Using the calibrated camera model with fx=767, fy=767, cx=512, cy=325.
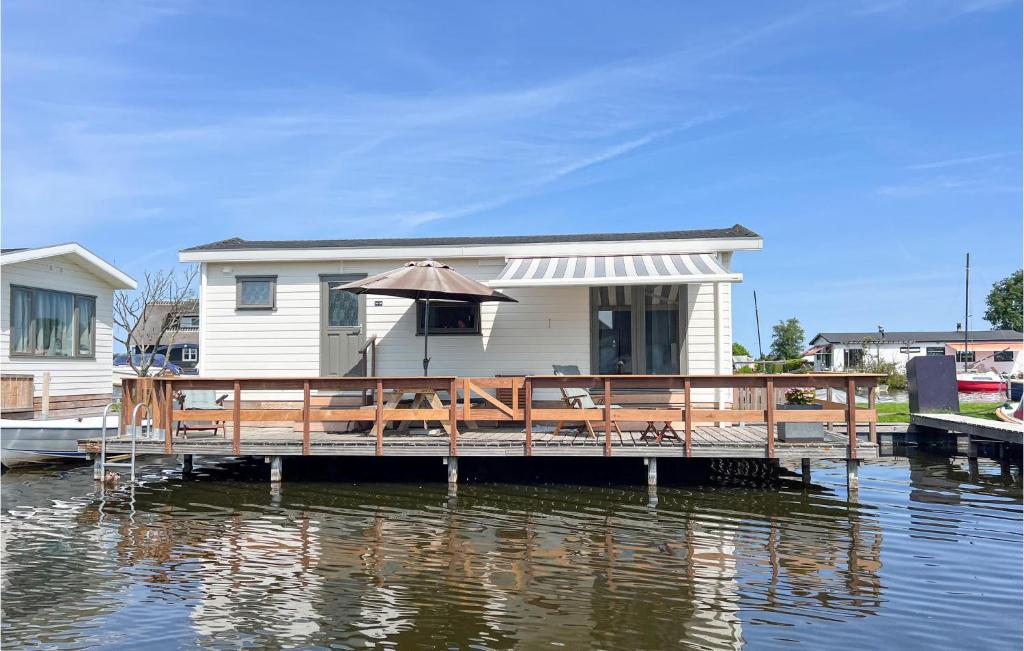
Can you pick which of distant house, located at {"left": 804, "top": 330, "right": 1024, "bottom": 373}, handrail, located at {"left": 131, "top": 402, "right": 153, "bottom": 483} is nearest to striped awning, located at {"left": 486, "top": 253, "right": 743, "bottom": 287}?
handrail, located at {"left": 131, "top": 402, "right": 153, "bottom": 483}

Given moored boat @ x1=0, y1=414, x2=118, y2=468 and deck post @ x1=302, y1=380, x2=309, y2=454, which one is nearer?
deck post @ x1=302, y1=380, x2=309, y2=454

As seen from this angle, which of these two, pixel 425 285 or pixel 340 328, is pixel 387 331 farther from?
pixel 425 285

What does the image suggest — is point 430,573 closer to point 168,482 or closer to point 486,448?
point 486,448

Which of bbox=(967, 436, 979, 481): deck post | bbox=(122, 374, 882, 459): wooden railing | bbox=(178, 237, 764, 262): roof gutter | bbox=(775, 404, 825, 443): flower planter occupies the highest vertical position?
bbox=(178, 237, 764, 262): roof gutter

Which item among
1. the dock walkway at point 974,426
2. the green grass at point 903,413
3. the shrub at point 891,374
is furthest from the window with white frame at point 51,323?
the shrub at point 891,374

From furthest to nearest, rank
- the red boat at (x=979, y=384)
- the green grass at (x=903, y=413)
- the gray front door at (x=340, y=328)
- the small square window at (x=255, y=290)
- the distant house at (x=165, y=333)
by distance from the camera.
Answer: the distant house at (x=165, y=333) → the red boat at (x=979, y=384) → the green grass at (x=903, y=413) → the small square window at (x=255, y=290) → the gray front door at (x=340, y=328)

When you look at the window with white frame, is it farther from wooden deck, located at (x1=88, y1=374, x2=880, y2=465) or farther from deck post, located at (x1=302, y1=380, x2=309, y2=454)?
deck post, located at (x1=302, y1=380, x2=309, y2=454)

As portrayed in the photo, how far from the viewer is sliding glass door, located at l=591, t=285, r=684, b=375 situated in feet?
39.4

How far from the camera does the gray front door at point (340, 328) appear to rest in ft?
41.4

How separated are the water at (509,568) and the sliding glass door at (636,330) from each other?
266 cm

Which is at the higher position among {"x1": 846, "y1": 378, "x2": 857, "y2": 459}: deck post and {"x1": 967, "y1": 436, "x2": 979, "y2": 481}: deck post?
{"x1": 846, "y1": 378, "x2": 857, "y2": 459}: deck post

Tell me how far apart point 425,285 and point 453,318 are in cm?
237

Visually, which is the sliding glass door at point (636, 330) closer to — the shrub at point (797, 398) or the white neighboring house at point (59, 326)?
the shrub at point (797, 398)

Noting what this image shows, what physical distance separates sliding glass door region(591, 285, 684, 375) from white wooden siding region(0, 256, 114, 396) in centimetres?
1015
